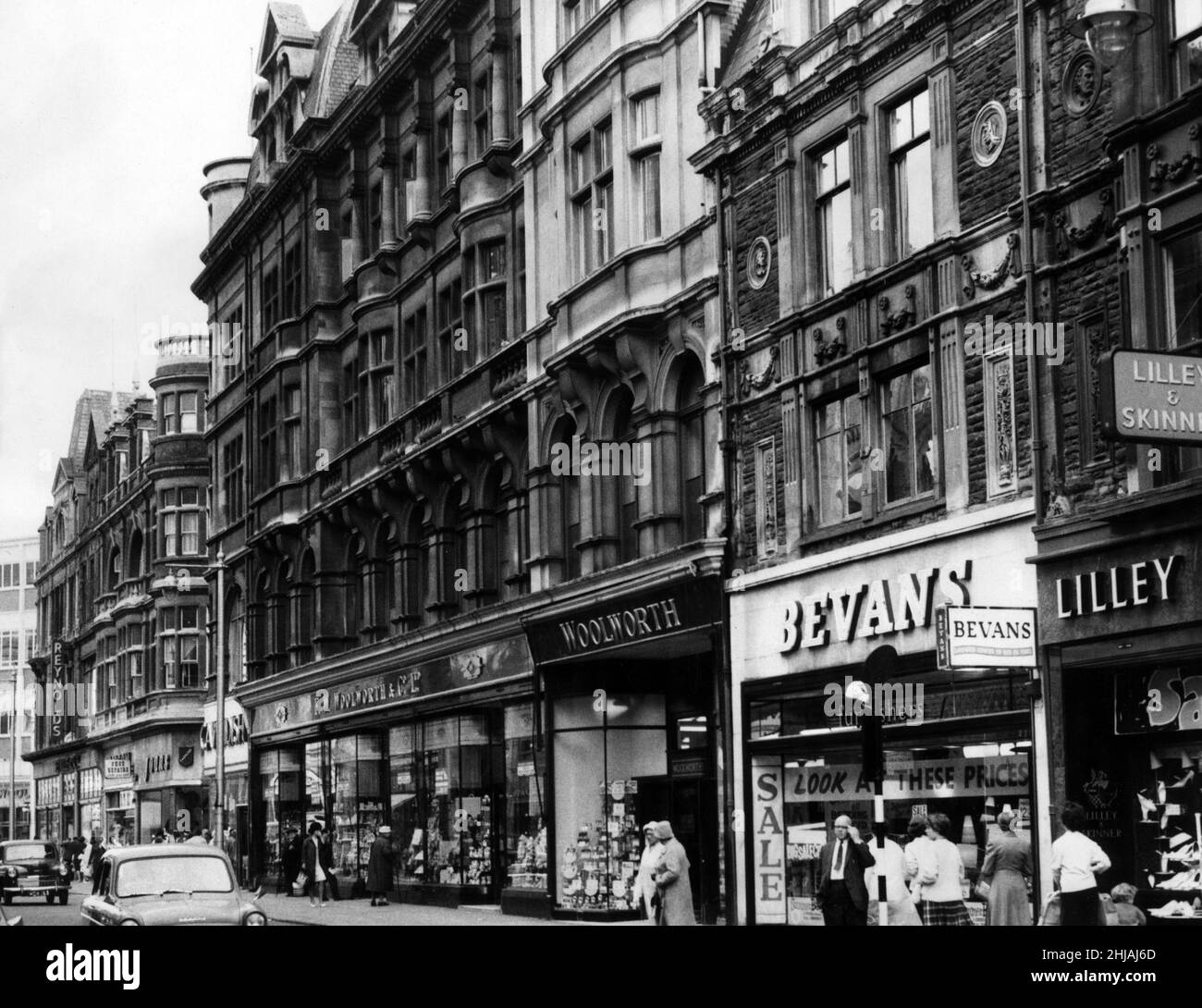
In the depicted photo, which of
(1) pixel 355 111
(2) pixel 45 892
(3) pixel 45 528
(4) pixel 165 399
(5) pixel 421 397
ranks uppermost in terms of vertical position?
(1) pixel 355 111

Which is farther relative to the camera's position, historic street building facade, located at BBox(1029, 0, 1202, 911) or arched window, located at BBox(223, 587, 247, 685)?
arched window, located at BBox(223, 587, 247, 685)

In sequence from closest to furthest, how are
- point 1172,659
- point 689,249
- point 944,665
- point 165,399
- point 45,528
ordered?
point 1172,659
point 944,665
point 45,528
point 689,249
point 165,399

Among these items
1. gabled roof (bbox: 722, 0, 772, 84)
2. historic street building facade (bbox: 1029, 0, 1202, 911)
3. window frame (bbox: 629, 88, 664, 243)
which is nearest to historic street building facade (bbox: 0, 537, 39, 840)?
historic street building facade (bbox: 1029, 0, 1202, 911)

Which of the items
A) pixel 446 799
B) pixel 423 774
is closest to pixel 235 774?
pixel 423 774

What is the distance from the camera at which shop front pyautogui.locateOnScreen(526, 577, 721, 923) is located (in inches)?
1171

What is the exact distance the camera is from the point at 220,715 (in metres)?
49.6

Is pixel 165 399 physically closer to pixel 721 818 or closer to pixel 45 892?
pixel 45 892

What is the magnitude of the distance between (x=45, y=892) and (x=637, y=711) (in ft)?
54.3

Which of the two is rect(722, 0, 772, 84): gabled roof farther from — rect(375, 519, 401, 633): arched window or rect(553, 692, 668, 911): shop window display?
rect(375, 519, 401, 633): arched window

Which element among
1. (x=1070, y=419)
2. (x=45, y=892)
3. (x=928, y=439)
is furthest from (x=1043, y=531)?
(x=45, y=892)

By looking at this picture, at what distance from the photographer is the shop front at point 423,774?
35031 mm

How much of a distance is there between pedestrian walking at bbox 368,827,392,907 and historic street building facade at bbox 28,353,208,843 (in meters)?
17.5

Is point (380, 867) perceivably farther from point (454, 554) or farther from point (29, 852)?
point (29, 852)

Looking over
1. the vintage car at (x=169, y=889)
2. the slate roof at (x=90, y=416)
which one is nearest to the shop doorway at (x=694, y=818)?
the vintage car at (x=169, y=889)
